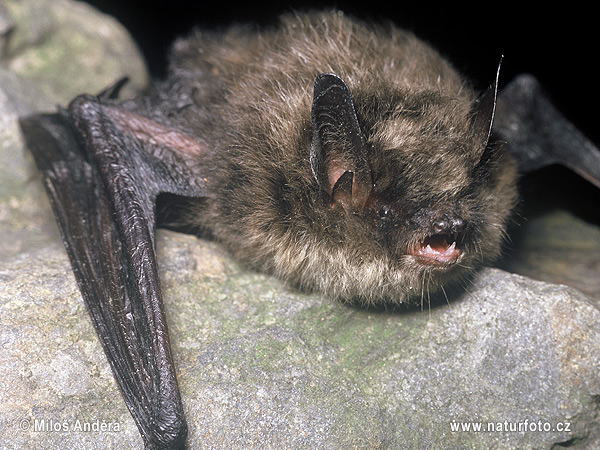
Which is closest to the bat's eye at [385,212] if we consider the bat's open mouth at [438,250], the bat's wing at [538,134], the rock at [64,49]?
the bat's open mouth at [438,250]

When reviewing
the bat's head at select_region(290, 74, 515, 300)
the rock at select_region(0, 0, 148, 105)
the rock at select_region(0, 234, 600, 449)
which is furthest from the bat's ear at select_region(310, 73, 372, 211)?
the rock at select_region(0, 0, 148, 105)

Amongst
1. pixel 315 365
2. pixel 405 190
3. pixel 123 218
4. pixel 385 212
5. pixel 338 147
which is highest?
pixel 338 147

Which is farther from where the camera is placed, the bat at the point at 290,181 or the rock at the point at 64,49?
the rock at the point at 64,49

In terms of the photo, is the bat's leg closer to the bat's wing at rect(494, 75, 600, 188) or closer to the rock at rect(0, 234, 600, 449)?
the rock at rect(0, 234, 600, 449)

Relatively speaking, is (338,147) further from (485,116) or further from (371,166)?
(485,116)

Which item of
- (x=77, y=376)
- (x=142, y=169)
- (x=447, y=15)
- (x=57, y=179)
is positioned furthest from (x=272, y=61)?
(x=447, y=15)

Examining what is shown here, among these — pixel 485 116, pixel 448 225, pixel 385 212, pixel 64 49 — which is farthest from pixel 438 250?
pixel 64 49

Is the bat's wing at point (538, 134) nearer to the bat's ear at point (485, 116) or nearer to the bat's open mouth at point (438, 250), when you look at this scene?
the bat's ear at point (485, 116)
